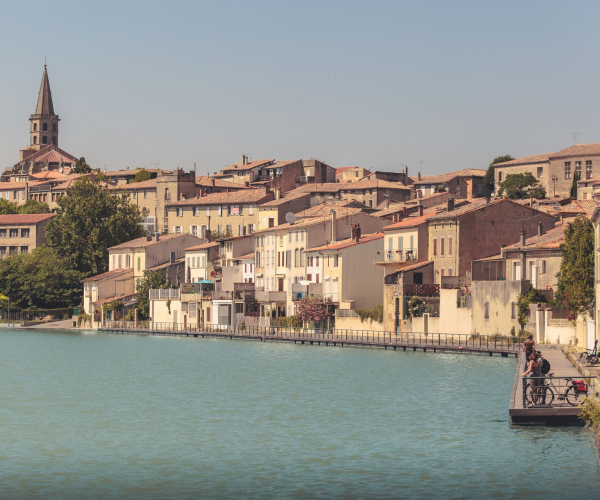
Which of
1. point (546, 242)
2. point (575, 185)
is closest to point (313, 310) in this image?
point (546, 242)

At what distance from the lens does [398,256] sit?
82.7 metres

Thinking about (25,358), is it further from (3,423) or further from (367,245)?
(3,423)

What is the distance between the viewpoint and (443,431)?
120 feet

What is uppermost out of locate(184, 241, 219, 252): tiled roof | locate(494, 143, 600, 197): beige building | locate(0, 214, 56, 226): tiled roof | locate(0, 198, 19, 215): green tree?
locate(494, 143, 600, 197): beige building

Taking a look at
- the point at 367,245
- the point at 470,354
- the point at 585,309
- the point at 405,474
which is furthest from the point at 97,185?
the point at 405,474

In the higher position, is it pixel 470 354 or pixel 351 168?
pixel 351 168

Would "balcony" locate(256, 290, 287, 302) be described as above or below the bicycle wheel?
above

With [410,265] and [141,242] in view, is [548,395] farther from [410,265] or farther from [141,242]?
[141,242]

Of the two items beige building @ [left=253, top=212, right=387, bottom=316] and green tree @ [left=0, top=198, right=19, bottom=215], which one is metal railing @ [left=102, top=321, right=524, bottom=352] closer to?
beige building @ [left=253, top=212, right=387, bottom=316]

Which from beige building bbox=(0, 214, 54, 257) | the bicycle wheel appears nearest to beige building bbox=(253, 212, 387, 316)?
the bicycle wheel

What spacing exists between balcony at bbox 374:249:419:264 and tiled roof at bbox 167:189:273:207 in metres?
50.5

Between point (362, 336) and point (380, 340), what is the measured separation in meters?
3.32

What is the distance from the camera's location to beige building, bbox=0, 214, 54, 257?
502 ft

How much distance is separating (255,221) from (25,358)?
57.6 metres
